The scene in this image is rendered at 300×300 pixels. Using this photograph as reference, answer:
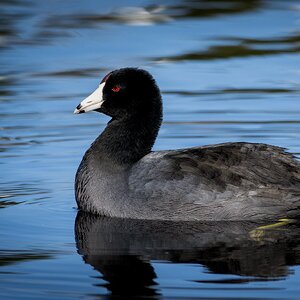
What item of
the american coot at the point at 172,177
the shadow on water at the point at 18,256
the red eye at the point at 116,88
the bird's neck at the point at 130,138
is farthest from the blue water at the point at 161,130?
the red eye at the point at 116,88

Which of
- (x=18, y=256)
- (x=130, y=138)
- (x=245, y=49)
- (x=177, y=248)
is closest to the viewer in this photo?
(x=18, y=256)

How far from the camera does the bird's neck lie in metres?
10.2

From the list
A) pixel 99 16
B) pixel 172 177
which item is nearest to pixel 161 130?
pixel 172 177

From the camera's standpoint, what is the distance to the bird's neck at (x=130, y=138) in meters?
10.2

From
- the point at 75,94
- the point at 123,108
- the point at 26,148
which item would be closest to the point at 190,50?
the point at 75,94

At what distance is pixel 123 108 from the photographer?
1034 cm

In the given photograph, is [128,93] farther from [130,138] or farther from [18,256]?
[18,256]

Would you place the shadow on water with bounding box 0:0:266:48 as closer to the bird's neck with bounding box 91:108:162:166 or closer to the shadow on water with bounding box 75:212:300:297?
the bird's neck with bounding box 91:108:162:166

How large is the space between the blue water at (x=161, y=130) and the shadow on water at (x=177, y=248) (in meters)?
0.02

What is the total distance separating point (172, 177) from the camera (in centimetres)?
964

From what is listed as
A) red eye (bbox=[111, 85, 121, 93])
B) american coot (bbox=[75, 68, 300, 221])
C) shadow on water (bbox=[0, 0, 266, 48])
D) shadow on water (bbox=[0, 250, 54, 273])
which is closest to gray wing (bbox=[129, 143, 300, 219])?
american coot (bbox=[75, 68, 300, 221])

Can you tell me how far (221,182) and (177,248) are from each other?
42.3 inches

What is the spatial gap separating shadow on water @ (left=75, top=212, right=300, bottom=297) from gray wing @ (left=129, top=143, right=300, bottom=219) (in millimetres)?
187

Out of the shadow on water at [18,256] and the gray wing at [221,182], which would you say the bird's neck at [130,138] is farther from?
the shadow on water at [18,256]
